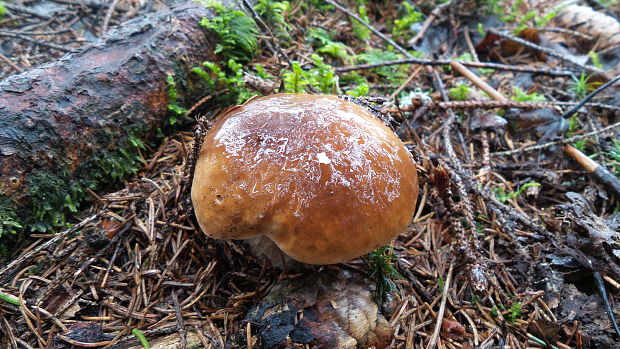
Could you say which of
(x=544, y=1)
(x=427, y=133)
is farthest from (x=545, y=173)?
(x=544, y=1)

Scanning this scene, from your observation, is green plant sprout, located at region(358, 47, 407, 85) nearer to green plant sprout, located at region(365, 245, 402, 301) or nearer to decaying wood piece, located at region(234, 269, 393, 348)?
green plant sprout, located at region(365, 245, 402, 301)

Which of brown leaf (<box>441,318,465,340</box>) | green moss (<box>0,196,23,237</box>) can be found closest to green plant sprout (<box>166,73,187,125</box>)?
green moss (<box>0,196,23,237</box>)

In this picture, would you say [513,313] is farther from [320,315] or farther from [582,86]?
[582,86]

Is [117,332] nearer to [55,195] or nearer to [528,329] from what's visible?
[55,195]

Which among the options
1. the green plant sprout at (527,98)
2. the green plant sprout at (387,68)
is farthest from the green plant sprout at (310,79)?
the green plant sprout at (527,98)

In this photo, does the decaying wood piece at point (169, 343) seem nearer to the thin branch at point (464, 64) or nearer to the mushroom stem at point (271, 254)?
the mushroom stem at point (271, 254)

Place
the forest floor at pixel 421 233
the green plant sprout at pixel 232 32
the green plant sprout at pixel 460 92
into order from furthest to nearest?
the green plant sprout at pixel 460 92, the green plant sprout at pixel 232 32, the forest floor at pixel 421 233
